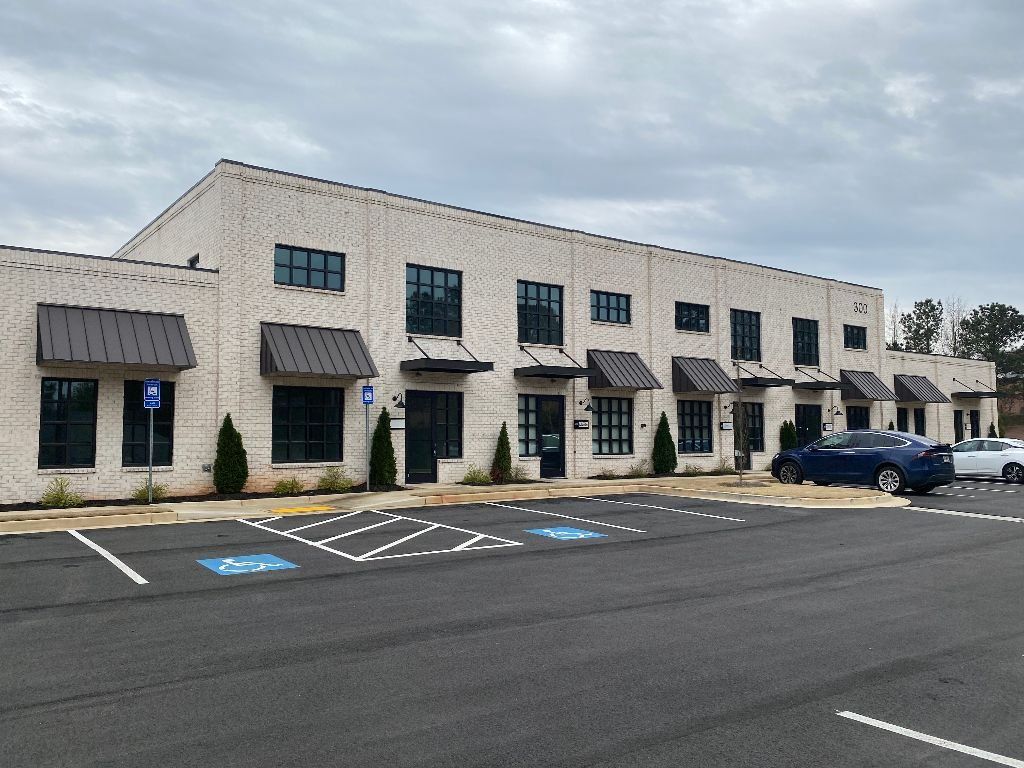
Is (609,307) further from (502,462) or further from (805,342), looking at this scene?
(805,342)

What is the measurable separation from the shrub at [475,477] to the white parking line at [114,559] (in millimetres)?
10639

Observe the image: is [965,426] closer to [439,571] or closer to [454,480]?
[454,480]

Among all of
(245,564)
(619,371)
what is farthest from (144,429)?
(619,371)

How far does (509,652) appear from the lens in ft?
22.5

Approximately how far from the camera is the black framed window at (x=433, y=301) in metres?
23.0

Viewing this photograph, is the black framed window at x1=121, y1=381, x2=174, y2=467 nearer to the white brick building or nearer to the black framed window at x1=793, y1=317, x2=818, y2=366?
the white brick building

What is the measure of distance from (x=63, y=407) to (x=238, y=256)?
5.17 meters

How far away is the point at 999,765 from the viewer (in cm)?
459

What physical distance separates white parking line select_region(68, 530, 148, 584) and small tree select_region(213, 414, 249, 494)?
484cm

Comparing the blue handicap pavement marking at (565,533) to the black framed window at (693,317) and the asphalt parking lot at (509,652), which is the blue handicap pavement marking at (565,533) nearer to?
the asphalt parking lot at (509,652)

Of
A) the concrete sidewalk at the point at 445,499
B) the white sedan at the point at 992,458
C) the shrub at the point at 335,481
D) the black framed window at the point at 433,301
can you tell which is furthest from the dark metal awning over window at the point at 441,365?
the white sedan at the point at 992,458

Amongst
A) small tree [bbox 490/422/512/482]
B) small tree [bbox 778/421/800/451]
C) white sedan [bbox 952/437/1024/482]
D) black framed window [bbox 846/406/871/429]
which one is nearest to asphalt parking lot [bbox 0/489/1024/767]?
small tree [bbox 490/422/512/482]

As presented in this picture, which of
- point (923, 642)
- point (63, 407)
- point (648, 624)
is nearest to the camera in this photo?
point (923, 642)

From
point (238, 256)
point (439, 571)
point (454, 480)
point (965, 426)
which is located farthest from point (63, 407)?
point (965, 426)
